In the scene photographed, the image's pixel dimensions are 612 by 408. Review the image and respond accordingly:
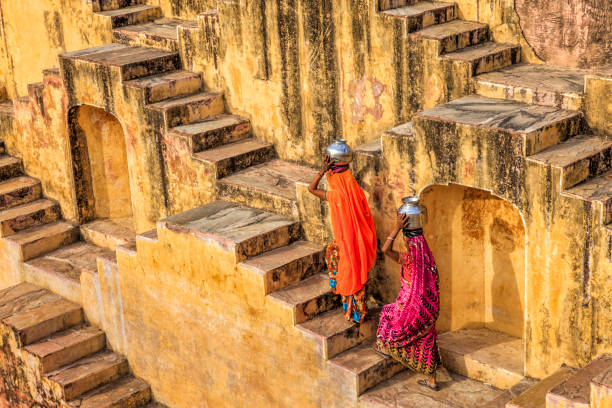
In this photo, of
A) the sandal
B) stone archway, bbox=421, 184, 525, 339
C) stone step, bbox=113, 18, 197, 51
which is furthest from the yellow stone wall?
the sandal

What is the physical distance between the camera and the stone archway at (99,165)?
12.3 m

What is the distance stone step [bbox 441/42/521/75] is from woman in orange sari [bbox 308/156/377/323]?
1.43 meters

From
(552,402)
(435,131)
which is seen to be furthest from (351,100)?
(552,402)

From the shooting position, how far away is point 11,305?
1162 cm

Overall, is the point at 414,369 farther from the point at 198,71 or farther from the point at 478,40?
the point at 198,71

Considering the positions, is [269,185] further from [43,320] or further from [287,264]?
[43,320]

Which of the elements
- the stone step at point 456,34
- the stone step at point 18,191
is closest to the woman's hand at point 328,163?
the stone step at point 456,34

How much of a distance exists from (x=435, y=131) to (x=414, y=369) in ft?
6.44

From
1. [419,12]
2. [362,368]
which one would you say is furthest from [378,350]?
[419,12]

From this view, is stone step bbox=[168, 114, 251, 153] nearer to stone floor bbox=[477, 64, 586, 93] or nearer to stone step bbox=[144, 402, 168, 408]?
stone step bbox=[144, 402, 168, 408]

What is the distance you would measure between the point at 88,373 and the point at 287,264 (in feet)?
8.89

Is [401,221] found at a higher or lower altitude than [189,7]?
lower

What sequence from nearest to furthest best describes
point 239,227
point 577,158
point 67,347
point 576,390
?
point 576,390 < point 577,158 < point 239,227 < point 67,347

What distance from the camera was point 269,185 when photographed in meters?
10.4
